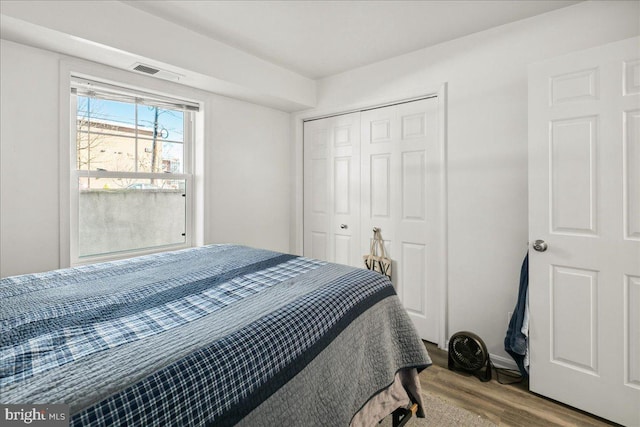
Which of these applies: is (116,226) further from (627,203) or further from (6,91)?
(627,203)

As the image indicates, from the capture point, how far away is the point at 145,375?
0.75 metres

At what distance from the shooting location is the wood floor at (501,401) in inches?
71.9

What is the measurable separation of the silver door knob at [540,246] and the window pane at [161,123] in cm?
288

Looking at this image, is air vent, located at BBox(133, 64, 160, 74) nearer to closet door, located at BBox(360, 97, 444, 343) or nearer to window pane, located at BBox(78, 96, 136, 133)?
window pane, located at BBox(78, 96, 136, 133)

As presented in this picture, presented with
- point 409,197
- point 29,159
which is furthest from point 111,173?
point 409,197

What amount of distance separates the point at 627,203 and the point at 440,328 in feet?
5.07

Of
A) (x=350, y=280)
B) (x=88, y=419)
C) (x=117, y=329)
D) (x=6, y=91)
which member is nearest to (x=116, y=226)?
(x=6, y=91)

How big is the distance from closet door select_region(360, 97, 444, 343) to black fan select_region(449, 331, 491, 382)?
0.34 m

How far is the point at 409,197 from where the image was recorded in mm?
2879

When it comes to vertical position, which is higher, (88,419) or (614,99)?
(614,99)

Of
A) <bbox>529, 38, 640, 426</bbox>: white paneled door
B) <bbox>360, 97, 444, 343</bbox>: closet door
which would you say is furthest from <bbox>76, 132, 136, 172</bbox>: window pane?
<bbox>529, 38, 640, 426</bbox>: white paneled door

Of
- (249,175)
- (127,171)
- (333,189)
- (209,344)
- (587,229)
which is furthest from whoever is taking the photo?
(333,189)

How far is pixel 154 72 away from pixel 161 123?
483mm

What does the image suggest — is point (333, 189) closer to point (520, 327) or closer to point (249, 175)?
point (249, 175)
